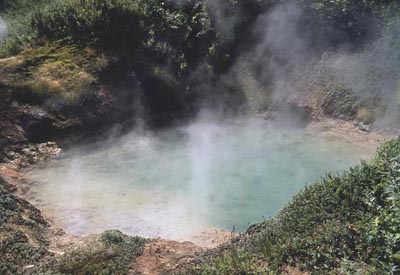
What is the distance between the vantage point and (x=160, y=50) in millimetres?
24891

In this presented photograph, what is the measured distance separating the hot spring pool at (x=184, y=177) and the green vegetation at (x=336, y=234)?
449cm

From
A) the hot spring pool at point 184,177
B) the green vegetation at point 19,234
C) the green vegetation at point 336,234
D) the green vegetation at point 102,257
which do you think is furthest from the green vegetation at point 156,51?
the green vegetation at point 336,234

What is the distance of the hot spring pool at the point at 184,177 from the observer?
52.2ft

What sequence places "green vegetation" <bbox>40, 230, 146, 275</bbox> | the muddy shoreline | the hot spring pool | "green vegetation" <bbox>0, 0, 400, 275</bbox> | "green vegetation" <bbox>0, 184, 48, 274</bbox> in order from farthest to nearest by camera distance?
"green vegetation" <bbox>0, 0, 400, 275</bbox>
the hot spring pool
the muddy shoreline
"green vegetation" <bbox>0, 184, 48, 274</bbox>
"green vegetation" <bbox>40, 230, 146, 275</bbox>

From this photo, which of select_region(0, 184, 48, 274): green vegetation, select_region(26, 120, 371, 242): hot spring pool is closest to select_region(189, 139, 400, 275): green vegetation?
select_region(26, 120, 371, 242): hot spring pool

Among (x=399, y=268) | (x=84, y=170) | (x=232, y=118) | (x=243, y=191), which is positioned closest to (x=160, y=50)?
(x=232, y=118)

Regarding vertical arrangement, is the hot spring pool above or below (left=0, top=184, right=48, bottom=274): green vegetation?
above

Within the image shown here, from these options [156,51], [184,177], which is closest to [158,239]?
[184,177]

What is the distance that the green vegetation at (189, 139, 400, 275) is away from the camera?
902 centimetres

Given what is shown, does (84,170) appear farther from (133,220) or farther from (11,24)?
(11,24)

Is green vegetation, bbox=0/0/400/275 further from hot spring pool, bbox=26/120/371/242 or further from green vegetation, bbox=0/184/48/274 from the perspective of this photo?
green vegetation, bbox=0/184/48/274

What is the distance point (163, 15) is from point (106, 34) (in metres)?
3.66

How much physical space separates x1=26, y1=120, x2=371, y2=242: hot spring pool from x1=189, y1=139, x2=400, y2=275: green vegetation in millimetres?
4486

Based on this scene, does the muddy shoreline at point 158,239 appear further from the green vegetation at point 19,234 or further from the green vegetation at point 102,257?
the green vegetation at point 19,234
